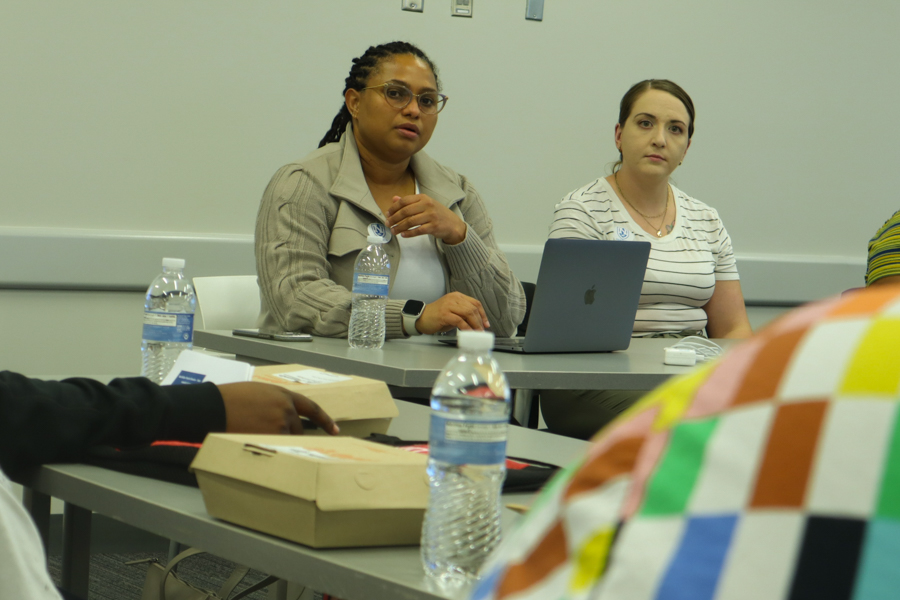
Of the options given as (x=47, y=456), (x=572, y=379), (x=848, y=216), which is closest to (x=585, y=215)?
(x=572, y=379)

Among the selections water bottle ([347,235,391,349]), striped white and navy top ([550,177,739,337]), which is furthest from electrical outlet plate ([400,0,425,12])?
water bottle ([347,235,391,349])

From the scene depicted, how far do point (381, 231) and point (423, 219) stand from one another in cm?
17

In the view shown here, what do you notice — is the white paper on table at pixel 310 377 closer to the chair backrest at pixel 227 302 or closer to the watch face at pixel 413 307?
the watch face at pixel 413 307

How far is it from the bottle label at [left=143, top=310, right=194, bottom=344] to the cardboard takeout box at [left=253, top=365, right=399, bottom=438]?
36cm

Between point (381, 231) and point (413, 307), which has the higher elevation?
point (381, 231)

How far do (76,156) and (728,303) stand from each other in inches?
88.4

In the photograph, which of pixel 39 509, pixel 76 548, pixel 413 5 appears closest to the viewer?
pixel 39 509

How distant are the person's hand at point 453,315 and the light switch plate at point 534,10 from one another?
2002 mm

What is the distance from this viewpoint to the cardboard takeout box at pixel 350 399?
4.10ft

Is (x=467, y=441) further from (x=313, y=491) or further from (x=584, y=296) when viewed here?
(x=584, y=296)

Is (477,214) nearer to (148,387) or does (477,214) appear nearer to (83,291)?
(83,291)

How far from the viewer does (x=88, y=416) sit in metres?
1.07

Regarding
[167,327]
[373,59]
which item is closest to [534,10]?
[373,59]

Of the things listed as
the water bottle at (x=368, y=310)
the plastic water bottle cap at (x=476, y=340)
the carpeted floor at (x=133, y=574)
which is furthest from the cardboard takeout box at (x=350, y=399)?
the carpeted floor at (x=133, y=574)
